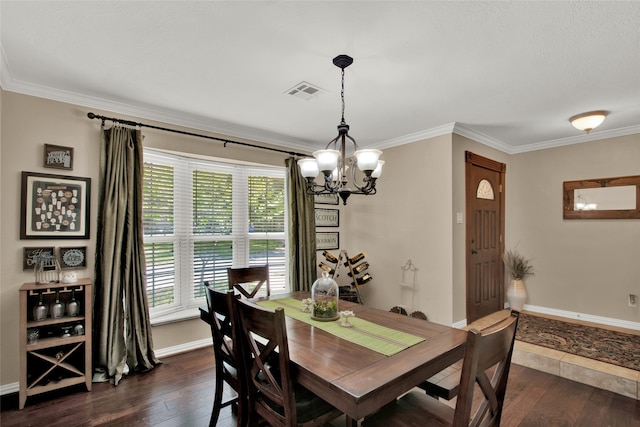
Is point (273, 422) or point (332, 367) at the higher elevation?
point (332, 367)

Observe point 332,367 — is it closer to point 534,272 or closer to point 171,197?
point 171,197

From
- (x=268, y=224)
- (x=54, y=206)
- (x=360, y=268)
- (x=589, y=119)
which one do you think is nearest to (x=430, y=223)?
(x=360, y=268)

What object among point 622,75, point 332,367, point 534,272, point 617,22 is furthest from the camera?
point 534,272

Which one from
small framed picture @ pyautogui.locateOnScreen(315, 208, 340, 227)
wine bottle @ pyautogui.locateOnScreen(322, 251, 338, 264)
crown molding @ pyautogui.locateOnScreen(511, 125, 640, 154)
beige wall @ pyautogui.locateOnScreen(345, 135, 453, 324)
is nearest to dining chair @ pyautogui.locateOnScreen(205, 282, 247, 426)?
wine bottle @ pyautogui.locateOnScreen(322, 251, 338, 264)

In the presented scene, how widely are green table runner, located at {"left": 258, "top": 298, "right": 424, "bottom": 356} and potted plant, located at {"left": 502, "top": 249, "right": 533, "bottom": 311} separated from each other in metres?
3.33

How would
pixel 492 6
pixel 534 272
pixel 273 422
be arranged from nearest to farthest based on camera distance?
pixel 273 422 < pixel 492 6 < pixel 534 272

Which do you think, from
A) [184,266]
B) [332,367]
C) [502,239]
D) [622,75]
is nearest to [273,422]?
[332,367]

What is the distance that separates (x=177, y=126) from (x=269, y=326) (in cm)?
274

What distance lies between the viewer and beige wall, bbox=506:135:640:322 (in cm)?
385

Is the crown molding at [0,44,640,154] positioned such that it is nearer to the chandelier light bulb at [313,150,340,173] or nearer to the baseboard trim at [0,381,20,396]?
the chandelier light bulb at [313,150,340,173]

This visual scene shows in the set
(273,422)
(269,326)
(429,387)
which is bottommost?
(273,422)

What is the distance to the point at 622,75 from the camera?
8.02 feet

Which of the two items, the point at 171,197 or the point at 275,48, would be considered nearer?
the point at 275,48

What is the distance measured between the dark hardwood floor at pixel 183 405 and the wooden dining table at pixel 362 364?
1.07m
